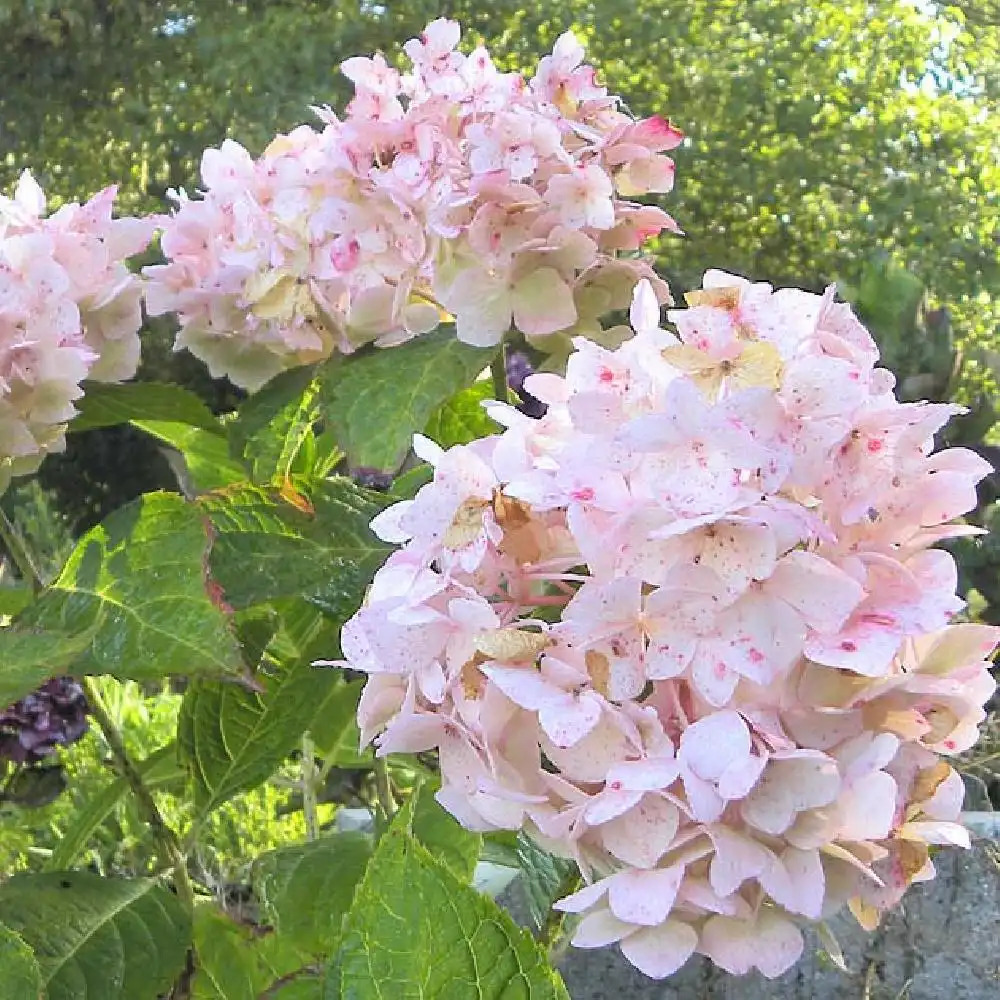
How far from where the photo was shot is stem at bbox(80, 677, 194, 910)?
2.17 ft

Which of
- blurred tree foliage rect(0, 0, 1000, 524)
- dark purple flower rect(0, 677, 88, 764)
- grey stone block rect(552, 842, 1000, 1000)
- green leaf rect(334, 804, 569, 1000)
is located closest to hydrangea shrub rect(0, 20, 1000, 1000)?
green leaf rect(334, 804, 569, 1000)

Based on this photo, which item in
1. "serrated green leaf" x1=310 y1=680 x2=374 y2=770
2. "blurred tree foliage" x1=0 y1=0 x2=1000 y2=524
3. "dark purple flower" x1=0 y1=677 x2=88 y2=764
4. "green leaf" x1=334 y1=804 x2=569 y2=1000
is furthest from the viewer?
"blurred tree foliage" x1=0 y1=0 x2=1000 y2=524

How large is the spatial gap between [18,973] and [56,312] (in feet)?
1.09

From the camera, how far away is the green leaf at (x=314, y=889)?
644 mm

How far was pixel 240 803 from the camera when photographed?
2180mm

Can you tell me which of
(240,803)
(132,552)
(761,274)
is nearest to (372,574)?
(132,552)

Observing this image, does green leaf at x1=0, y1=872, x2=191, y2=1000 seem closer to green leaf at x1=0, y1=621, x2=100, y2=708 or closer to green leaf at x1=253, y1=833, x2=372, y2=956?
green leaf at x1=253, y1=833, x2=372, y2=956

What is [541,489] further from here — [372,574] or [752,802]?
[372,574]

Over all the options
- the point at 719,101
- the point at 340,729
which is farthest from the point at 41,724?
the point at 719,101

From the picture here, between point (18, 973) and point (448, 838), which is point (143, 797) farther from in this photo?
point (18, 973)

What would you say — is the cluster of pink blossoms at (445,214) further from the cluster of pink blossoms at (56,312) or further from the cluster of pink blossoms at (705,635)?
the cluster of pink blossoms at (705,635)

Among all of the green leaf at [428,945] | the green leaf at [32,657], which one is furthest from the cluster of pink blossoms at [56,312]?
the green leaf at [428,945]

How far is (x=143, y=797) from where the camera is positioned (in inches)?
27.0

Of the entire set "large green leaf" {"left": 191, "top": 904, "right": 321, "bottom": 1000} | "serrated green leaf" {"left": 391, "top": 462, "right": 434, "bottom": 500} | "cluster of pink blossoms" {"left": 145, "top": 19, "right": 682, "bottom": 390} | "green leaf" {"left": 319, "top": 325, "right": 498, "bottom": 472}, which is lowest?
"large green leaf" {"left": 191, "top": 904, "right": 321, "bottom": 1000}
